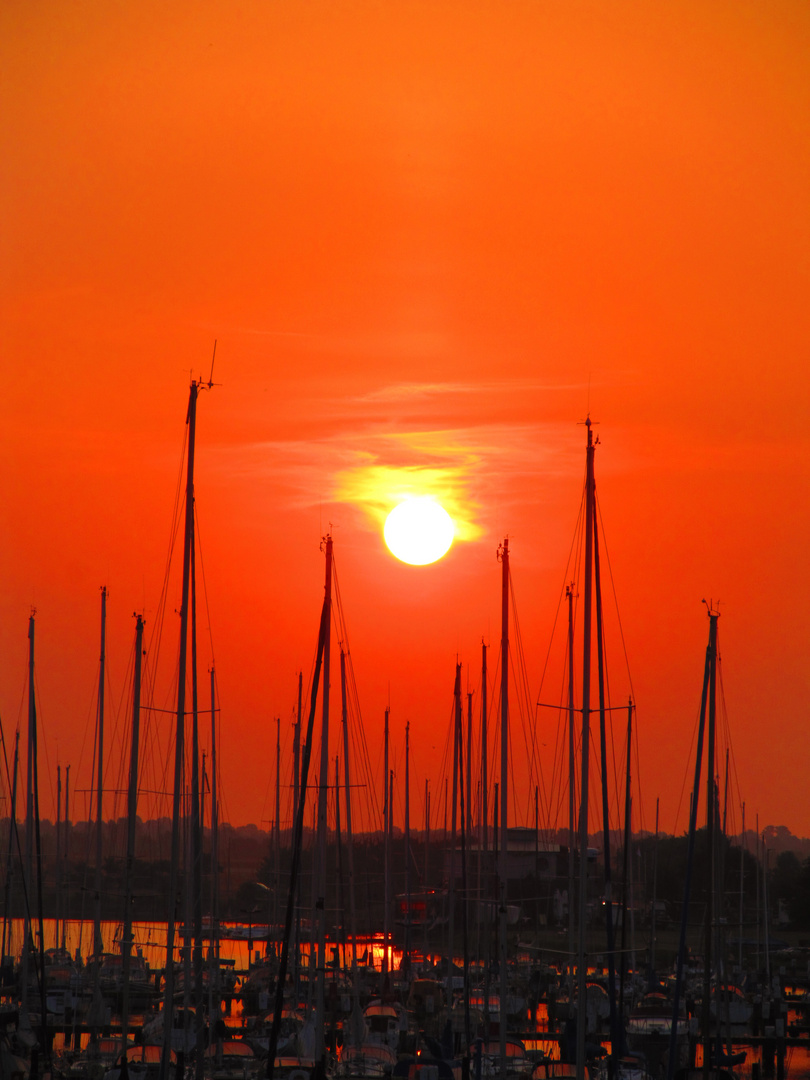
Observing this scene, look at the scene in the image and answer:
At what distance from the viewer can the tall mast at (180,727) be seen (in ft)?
78.2

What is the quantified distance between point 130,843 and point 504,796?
27.6 ft

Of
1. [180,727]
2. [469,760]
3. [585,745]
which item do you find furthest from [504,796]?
[469,760]

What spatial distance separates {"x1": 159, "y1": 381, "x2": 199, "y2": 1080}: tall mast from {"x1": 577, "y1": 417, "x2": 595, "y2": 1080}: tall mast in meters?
7.59

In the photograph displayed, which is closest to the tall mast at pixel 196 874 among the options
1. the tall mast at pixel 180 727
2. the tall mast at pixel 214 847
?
the tall mast at pixel 180 727

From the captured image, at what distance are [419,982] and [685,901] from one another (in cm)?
2026

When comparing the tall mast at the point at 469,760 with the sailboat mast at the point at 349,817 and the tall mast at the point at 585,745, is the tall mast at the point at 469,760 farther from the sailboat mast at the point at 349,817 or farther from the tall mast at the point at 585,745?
the tall mast at the point at 585,745

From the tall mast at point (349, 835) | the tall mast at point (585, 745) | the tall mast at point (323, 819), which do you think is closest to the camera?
the tall mast at point (585, 745)

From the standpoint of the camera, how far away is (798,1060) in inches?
1660

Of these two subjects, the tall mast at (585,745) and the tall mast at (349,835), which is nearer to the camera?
the tall mast at (585,745)

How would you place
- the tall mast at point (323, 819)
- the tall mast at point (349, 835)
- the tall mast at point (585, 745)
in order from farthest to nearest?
the tall mast at point (349, 835), the tall mast at point (323, 819), the tall mast at point (585, 745)

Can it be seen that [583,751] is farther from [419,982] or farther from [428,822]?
[428,822]

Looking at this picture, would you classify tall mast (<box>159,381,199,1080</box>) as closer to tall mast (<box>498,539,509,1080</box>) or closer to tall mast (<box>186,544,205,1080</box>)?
tall mast (<box>186,544,205,1080</box>)

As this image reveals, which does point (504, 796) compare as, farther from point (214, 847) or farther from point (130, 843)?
point (214, 847)

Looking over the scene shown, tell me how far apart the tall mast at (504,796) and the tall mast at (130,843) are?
25.5ft
